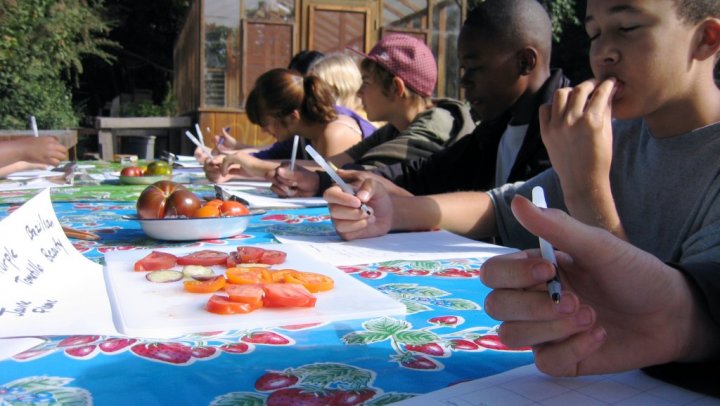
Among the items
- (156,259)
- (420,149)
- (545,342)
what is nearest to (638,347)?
(545,342)

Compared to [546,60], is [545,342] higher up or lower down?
lower down

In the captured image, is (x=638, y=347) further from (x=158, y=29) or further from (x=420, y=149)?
(x=158, y=29)

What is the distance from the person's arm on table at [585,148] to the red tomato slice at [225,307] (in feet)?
1.66

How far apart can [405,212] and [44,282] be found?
0.82 m

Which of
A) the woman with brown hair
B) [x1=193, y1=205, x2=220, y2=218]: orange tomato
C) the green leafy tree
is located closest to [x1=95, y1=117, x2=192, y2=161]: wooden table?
the green leafy tree

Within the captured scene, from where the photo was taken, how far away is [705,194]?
2.99 ft

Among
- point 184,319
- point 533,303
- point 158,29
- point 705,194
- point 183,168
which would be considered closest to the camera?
point 533,303

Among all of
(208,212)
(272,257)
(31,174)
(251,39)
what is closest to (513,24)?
(208,212)

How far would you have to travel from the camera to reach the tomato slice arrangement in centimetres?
80

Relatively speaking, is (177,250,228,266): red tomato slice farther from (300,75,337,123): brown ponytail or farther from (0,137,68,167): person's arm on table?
(300,75,337,123): brown ponytail

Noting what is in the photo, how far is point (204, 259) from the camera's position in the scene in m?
1.04

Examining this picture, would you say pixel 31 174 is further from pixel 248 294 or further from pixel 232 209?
pixel 248 294

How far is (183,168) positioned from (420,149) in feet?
5.77

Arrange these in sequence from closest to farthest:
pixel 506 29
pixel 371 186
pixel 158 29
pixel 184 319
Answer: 1. pixel 184 319
2. pixel 371 186
3. pixel 506 29
4. pixel 158 29
